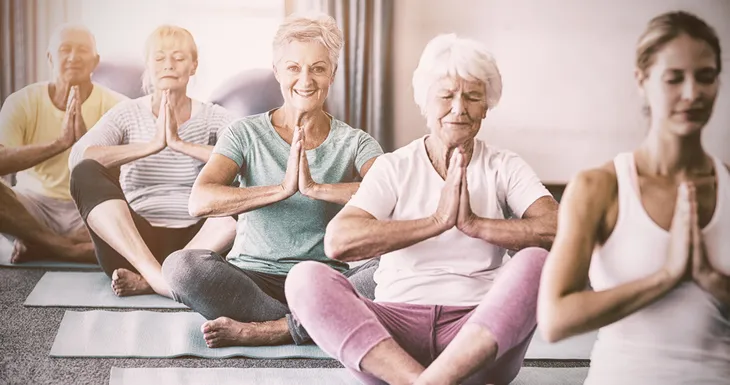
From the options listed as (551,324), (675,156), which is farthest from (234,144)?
(675,156)

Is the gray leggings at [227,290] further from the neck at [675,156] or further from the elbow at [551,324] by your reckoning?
the neck at [675,156]

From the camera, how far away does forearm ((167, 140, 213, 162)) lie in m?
2.48

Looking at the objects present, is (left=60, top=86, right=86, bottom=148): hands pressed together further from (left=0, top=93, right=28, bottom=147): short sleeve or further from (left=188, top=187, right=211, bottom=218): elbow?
(left=188, top=187, right=211, bottom=218): elbow

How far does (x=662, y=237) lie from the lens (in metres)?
1.54

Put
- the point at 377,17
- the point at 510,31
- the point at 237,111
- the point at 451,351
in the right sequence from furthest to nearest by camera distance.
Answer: the point at 237,111, the point at 377,17, the point at 510,31, the point at 451,351

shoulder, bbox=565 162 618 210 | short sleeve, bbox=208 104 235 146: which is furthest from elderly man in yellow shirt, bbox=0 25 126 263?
shoulder, bbox=565 162 618 210

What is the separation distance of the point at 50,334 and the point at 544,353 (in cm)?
136

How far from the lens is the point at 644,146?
1602mm

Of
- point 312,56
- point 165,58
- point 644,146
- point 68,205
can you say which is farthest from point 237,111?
point 644,146

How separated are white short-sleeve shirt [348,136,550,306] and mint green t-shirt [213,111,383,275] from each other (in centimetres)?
30

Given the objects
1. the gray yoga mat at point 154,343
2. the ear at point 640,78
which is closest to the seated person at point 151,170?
the gray yoga mat at point 154,343

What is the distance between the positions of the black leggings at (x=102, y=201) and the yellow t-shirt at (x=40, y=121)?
8 cm

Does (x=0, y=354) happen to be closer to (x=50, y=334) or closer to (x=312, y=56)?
(x=50, y=334)

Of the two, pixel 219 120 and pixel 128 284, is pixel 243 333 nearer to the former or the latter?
pixel 128 284
